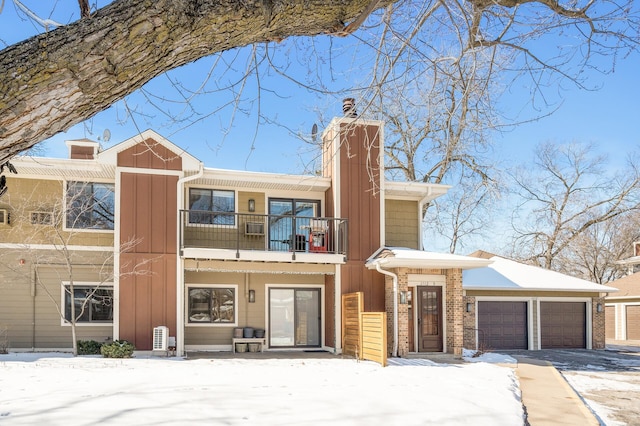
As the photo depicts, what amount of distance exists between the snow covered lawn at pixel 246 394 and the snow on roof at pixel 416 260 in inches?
122

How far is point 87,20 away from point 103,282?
1315 cm

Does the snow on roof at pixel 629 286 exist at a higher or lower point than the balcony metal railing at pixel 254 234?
lower

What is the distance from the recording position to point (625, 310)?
26.7 meters

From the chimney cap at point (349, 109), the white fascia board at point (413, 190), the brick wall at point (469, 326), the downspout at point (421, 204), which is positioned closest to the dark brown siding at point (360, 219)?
the white fascia board at point (413, 190)

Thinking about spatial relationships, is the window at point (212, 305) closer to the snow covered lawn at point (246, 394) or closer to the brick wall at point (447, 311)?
the snow covered lawn at point (246, 394)

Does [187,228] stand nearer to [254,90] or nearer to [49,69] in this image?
[254,90]

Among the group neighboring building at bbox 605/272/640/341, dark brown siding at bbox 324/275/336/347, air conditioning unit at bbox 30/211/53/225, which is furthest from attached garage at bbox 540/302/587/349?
air conditioning unit at bbox 30/211/53/225

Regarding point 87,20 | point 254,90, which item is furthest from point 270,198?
point 87,20

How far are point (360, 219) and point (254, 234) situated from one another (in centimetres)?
293

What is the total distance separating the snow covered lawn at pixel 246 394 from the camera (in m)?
6.64

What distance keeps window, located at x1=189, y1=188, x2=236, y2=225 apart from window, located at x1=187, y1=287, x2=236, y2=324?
189cm

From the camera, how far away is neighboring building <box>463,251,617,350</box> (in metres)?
19.0

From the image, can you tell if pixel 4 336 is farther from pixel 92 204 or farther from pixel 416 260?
pixel 416 260

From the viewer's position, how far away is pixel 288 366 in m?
12.3
